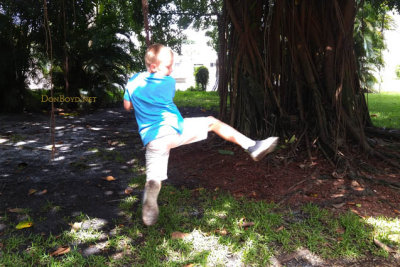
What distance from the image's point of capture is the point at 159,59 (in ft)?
9.23

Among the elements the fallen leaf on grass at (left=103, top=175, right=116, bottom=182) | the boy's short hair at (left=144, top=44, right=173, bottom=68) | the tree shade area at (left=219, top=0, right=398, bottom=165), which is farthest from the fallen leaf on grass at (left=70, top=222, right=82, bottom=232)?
the tree shade area at (left=219, top=0, right=398, bottom=165)

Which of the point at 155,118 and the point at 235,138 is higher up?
the point at 155,118

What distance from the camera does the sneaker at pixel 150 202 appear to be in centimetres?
273

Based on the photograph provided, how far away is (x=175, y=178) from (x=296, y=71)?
232 centimetres

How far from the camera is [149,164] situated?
2.78 m

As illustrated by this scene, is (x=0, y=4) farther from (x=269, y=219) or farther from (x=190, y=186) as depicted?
(x=269, y=219)

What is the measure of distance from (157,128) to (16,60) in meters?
7.64

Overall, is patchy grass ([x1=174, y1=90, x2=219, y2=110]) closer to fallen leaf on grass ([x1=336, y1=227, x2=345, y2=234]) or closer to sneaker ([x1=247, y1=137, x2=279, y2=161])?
sneaker ([x1=247, y1=137, x2=279, y2=161])

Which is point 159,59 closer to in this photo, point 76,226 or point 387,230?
point 76,226

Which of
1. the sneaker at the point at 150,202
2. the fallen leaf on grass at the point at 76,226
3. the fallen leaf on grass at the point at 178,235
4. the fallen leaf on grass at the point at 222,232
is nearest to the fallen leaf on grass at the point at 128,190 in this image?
→ the fallen leaf on grass at the point at 76,226

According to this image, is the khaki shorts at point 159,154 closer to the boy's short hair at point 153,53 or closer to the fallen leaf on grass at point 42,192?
the boy's short hair at point 153,53

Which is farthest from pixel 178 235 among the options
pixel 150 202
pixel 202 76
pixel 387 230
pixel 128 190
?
pixel 202 76

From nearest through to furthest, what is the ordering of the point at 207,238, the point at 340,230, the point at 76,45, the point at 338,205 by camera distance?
1. the point at 207,238
2. the point at 340,230
3. the point at 338,205
4. the point at 76,45

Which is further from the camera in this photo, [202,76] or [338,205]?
[202,76]
